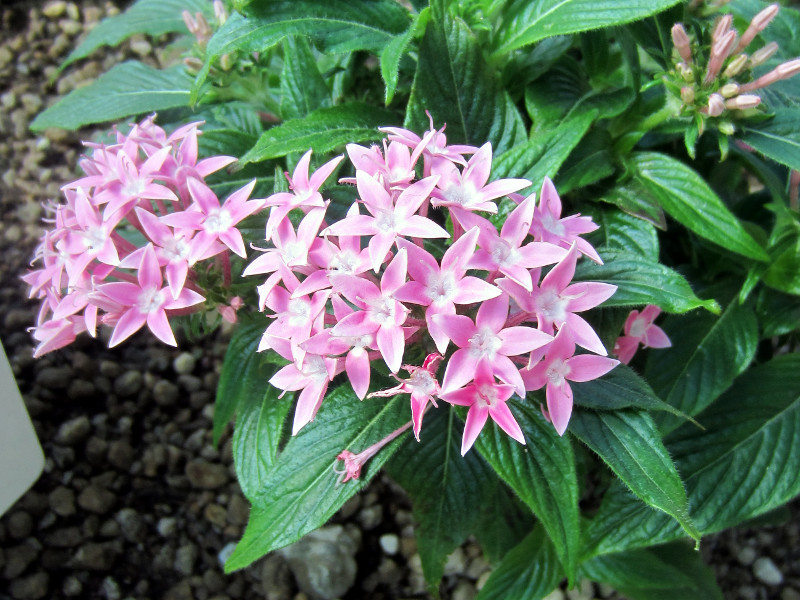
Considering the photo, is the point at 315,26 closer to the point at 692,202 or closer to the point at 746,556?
the point at 692,202

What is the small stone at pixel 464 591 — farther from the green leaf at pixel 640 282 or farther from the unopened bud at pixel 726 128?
the unopened bud at pixel 726 128

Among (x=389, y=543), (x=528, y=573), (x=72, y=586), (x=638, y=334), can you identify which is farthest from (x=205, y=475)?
(x=638, y=334)

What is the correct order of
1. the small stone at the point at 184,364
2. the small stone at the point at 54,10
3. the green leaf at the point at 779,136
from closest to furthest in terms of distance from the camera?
the green leaf at the point at 779,136
the small stone at the point at 184,364
the small stone at the point at 54,10

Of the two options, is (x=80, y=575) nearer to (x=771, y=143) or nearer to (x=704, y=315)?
(x=704, y=315)

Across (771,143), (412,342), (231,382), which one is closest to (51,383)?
(231,382)

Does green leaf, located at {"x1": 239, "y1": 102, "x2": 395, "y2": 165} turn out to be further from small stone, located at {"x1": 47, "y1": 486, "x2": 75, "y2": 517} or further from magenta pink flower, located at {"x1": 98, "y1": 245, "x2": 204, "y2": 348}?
small stone, located at {"x1": 47, "y1": 486, "x2": 75, "y2": 517}

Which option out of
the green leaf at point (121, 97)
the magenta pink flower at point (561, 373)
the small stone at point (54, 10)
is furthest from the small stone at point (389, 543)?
the small stone at point (54, 10)
